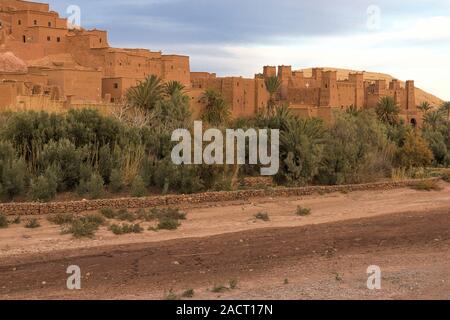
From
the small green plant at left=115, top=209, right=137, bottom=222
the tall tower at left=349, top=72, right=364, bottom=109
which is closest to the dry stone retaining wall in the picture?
the small green plant at left=115, top=209, right=137, bottom=222

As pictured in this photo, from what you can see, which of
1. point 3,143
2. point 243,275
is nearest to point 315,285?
point 243,275

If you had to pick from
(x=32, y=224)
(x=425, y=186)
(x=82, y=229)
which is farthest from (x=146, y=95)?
(x=82, y=229)

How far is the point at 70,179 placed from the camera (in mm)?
16984

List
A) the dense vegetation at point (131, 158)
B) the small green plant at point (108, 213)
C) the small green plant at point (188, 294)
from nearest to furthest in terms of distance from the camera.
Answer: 1. the small green plant at point (188, 294)
2. the small green plant at point (108, 213)
3. the dense vegetation at point (131, 158)

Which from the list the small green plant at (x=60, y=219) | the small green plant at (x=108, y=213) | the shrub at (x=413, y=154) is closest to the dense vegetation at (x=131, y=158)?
the small green plant at (x=108, y=213)

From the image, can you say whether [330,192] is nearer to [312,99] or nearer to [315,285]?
[315,285]

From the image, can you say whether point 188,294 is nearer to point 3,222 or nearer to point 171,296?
point 171,296

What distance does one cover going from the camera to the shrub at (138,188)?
54.8 feet

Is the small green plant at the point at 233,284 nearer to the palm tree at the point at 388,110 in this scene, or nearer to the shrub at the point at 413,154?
the shrub at the point at 413,154

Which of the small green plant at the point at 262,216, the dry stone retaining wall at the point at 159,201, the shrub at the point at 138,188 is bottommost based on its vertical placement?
the small green plant at the point at 262,216

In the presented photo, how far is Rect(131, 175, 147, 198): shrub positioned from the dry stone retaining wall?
1.00 metres

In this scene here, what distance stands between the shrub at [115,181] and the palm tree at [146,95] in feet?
54.9

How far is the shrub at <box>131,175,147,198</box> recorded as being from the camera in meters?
16.7

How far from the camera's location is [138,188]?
16734 millimetres
